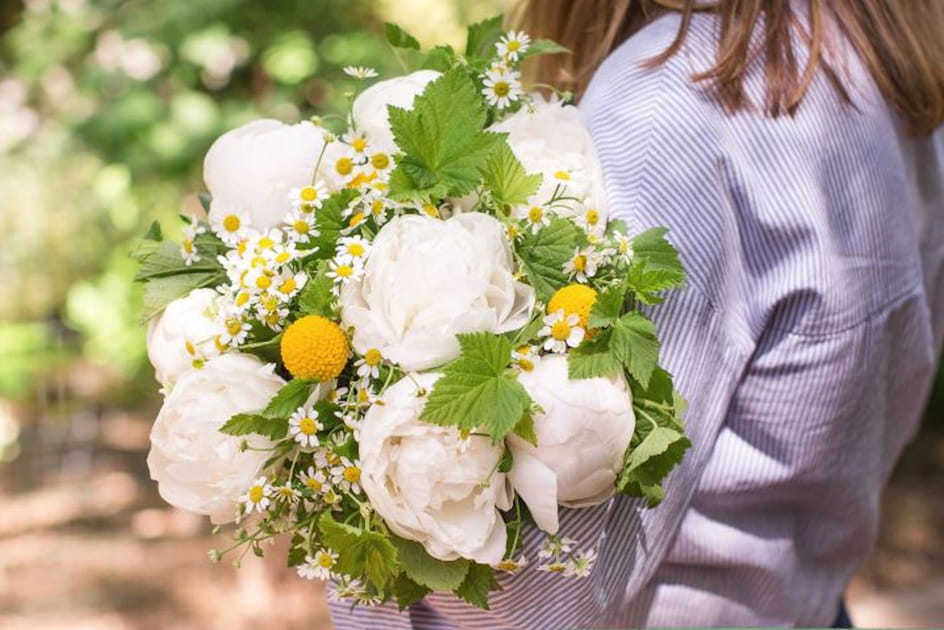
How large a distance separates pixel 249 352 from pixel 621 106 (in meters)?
0.45

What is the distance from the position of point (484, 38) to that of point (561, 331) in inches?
15.8

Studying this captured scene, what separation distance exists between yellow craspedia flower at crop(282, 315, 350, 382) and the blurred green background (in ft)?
9.05

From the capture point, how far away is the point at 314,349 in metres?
0.94

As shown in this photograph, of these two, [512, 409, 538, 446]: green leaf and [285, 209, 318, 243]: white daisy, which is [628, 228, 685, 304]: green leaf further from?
[285, 209, 318, 243]: white daisy

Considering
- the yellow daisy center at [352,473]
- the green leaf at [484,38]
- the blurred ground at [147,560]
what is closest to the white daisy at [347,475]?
the yellow daisy center at [352,473]

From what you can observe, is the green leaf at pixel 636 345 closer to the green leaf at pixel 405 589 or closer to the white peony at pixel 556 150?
the white peony at pixel 556 150

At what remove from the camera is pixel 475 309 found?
0.93 m

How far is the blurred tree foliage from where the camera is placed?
3.83 m

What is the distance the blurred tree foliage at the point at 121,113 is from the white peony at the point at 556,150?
2.30 metres

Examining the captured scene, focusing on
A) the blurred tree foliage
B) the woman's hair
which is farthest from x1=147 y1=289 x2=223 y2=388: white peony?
the blurred tree foliage

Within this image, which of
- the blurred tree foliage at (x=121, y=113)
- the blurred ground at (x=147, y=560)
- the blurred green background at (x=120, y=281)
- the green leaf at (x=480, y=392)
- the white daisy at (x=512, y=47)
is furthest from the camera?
the blurred tree foliage at (x=121, y=113)

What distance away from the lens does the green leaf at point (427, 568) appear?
0.97 metres

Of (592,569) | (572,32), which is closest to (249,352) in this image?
(592,569)

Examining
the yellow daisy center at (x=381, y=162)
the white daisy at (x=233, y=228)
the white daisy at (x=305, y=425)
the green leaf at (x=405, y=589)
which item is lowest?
the green leaf at (x=405, y=589)
